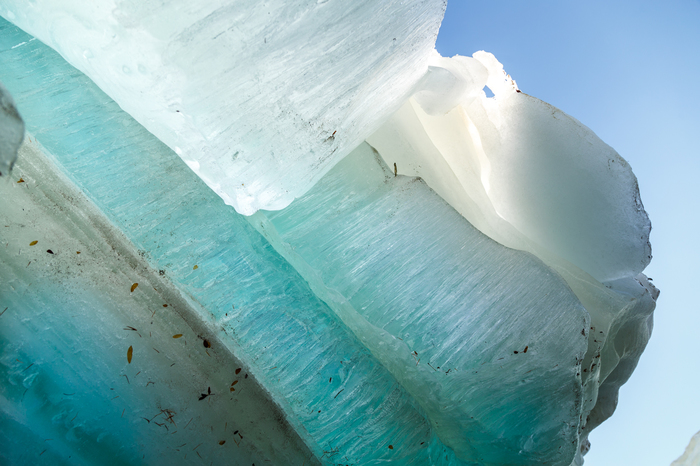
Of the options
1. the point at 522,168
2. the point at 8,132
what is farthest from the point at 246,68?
the point at 522,168

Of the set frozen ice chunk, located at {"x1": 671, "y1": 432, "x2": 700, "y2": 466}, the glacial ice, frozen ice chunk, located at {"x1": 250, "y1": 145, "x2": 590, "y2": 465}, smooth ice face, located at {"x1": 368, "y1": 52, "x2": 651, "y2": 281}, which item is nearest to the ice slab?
the glacial ice

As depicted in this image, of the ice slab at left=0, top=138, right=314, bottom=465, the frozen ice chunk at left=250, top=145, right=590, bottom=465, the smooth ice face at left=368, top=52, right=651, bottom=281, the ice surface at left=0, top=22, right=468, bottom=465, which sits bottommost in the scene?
the ice slab at left=0, top=138, right=314, bottom=465

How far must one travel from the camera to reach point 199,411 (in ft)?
3.51

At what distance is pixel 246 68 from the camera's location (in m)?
0.80

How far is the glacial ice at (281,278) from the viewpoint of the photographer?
91cm

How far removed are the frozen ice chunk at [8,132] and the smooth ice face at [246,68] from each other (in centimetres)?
24

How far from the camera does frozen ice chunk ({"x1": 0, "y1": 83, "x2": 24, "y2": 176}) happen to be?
22.0 inches

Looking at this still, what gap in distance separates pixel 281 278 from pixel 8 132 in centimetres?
72

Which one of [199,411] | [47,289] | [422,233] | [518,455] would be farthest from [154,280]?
[518,455]

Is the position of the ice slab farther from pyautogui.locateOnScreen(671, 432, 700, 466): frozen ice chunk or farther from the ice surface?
pyautogui.locateOnScreen(671, 432, 700, 466): frozen ice chunk

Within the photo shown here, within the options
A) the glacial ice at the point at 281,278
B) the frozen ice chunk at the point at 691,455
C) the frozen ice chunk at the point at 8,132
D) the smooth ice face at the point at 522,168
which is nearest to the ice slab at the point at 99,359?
the glacial ice at the point at 281,278

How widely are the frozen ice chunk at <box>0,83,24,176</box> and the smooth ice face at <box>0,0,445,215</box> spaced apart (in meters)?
0.24

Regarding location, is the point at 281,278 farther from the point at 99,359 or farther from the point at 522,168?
the point at 522,168

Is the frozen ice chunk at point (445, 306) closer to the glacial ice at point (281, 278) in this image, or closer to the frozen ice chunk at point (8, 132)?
the glacial ice at point (281, 278)
